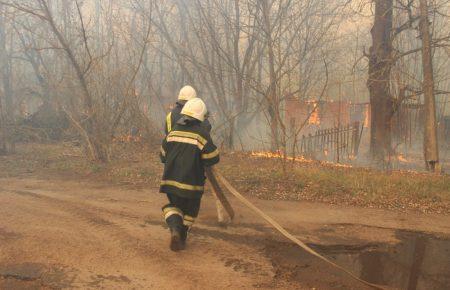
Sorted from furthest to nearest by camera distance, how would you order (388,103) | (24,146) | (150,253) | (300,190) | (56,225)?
1. (24,146)
2. (388,103)
3. (300,190)
4. (56,225)
5. (150,253)

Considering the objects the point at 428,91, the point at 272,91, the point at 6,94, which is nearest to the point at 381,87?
the point at 428,91

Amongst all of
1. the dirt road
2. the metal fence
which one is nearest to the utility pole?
the dirt road

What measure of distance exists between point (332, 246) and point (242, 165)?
16.6 ft

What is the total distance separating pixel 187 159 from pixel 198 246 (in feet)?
3.34

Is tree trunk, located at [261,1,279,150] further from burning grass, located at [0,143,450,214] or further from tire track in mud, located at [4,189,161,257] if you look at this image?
tire track in mud, located at [4,189,161,257]

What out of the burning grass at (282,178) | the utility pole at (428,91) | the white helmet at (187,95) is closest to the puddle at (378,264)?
the burning grass at (282,178)

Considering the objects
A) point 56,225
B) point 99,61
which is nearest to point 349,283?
point 56,225

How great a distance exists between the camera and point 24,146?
13.6 m

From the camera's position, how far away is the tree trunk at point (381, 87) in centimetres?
1180

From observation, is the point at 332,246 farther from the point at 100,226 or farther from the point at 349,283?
the point at 100,226

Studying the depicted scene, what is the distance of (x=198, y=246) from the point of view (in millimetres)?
5121

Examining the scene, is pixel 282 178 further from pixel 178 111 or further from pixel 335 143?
pixel 335 143

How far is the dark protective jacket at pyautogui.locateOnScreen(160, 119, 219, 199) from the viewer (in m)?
4.80

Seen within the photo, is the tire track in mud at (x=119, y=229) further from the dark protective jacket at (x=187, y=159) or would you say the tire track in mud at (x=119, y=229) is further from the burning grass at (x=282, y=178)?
the burning grass at (x=282, y=178)
